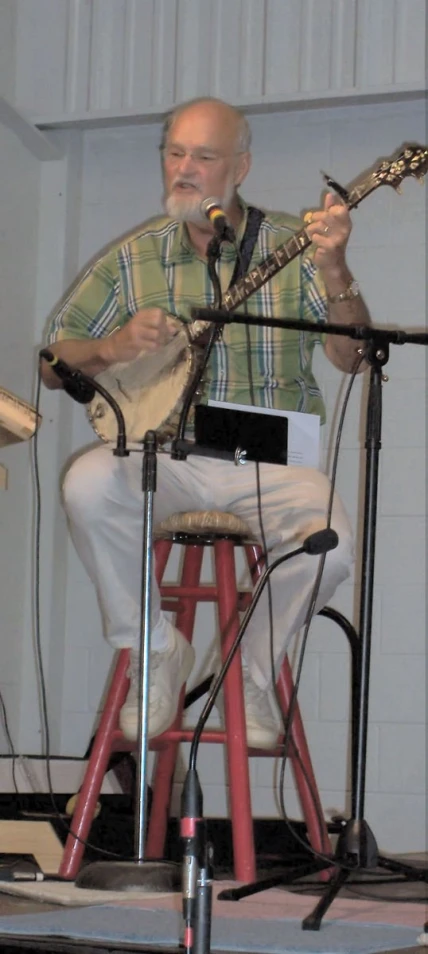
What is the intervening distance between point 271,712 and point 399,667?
33.9 inches

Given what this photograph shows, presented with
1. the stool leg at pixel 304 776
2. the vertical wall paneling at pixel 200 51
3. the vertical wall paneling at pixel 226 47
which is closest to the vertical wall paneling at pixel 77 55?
the vertical wall paneling at pixel 200 51

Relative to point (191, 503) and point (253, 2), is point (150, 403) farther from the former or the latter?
point (253, 2)

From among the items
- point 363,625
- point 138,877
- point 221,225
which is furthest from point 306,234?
point 138,877

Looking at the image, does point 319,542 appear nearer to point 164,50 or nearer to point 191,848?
point 191,848

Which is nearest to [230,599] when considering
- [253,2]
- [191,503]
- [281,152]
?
[191,503]

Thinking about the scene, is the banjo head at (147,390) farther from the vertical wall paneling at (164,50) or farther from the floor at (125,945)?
the vertical wall paneling at (164,50)

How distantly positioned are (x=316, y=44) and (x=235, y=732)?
1958mm

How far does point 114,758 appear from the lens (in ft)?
8.52

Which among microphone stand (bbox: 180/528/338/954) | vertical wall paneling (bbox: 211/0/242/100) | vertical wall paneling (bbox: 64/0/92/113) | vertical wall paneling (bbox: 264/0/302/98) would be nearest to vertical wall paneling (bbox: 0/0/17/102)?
vertical wall paneling (bbox: 64/0/92/113)

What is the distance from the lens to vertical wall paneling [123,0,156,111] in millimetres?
3168

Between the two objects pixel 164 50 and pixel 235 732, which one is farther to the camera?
pixel 164 50

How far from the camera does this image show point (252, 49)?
3.10 metres

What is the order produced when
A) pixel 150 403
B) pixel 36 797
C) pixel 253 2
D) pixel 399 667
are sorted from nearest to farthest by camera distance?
pixel 150 403, pixel 36 797, pixel 399 667, pixel 253 2

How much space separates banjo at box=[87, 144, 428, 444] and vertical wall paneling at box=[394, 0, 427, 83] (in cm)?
101
